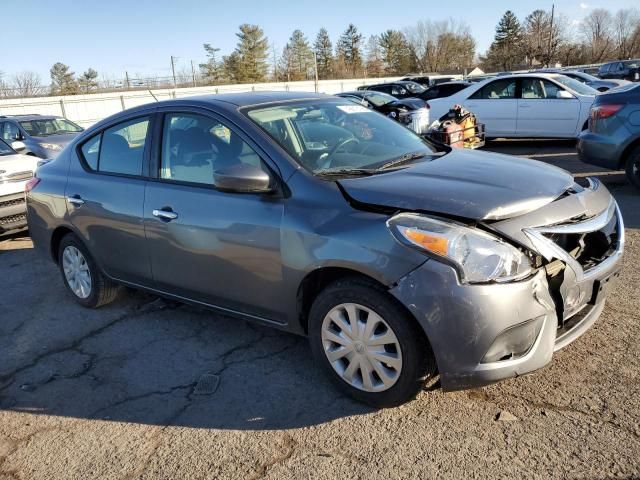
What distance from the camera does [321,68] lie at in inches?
3708

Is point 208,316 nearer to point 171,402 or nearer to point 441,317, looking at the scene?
point 171,402

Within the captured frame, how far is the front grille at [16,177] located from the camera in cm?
739

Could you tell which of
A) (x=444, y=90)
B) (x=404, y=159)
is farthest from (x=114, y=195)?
(x=444, y=90)

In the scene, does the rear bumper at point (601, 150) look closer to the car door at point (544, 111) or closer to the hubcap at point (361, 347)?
the car door at point (544, 111)

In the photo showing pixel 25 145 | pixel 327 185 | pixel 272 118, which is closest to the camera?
pixel 327 185

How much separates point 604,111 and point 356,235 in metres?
5.94

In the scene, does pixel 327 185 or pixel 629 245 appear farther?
pixel 629 245

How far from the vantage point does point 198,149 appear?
3.69 m

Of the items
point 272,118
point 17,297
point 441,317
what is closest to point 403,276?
point 441,317

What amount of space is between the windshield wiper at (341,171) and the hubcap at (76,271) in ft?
8.18

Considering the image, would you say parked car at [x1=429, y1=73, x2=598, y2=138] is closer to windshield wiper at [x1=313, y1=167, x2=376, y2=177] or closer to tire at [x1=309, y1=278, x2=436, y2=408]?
windshield wiper at [x1=313, y1=167, x2=376, y2=177]

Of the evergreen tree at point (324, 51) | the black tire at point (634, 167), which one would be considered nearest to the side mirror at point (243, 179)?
the black tire at point (634, 167)

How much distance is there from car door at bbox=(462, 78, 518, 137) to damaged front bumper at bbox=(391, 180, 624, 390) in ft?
31.1

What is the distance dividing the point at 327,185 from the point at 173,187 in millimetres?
1231
